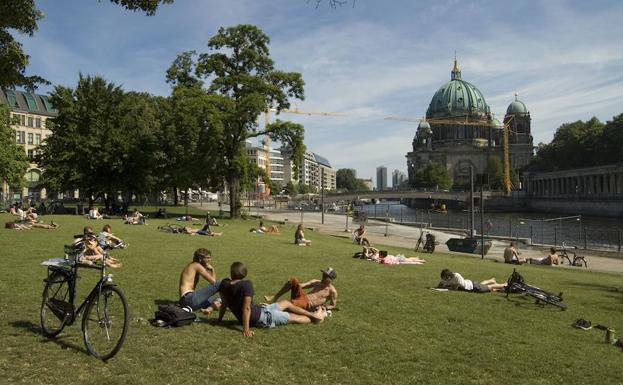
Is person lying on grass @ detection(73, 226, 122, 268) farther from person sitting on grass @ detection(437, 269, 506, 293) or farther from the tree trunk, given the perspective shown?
the tree trunk

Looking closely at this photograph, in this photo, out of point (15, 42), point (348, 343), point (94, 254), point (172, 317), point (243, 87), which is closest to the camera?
point (348, 343)

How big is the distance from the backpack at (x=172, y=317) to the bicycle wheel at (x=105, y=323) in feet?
3.79

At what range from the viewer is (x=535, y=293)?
11766mm

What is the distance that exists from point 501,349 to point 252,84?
36.2 metres

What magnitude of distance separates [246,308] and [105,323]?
2.11 metres

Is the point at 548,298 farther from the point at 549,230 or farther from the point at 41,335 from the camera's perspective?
the point at 549,230

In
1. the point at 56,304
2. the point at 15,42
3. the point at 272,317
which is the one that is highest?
the point at 15,42

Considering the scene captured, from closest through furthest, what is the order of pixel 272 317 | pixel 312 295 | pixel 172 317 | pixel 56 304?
pixel 56 304 → pixel 172 317 → pixel 272 317 → pixel 312 295

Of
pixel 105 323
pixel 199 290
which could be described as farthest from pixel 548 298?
pixel 105 323

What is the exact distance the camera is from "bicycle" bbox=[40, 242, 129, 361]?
6.66 meters

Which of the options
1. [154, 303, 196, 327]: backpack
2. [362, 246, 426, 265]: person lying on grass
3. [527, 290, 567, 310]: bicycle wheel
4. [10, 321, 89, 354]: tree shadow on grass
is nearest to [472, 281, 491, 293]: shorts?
[527, 290, 567, 310]: bicycle wheel

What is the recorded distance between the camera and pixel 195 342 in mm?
7508

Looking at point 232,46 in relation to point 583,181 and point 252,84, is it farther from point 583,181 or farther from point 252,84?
point 583,181

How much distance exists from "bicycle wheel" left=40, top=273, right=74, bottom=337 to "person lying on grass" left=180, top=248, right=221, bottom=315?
2.18 m
